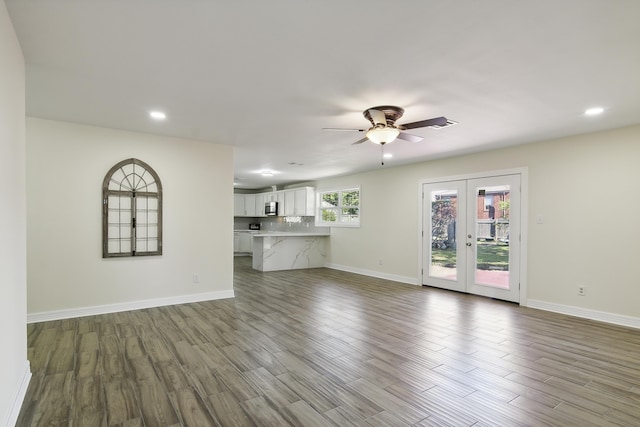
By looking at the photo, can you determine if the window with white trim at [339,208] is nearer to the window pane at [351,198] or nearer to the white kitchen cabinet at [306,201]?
the window pane at [351,198]

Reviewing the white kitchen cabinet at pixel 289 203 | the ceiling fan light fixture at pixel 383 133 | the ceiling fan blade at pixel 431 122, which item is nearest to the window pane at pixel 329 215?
the white kitchen cabinet at pixel 289 203

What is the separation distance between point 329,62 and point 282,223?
8.89m

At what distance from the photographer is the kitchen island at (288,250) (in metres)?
8.05

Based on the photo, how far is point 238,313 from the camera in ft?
14.8

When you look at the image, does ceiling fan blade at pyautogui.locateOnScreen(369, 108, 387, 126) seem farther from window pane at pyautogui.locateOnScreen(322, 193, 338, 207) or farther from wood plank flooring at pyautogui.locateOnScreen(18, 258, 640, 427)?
window pane at pyautogui.locateOnScreen(322, 193, 338, 207)

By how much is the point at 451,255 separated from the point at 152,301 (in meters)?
5.09

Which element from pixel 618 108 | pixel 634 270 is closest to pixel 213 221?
pixel 618 108

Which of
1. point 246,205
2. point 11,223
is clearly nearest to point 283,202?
point 246,205

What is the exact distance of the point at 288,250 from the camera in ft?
27.5

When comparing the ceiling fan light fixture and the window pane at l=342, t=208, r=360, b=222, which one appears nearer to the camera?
the ceiling fan light fixture

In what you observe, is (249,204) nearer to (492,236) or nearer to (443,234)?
(443,234)

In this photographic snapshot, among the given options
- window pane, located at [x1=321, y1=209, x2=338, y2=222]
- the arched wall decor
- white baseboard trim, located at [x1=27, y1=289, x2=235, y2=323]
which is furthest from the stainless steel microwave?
the arched wall decor

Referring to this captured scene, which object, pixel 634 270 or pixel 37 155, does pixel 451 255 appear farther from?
pixel 37 155

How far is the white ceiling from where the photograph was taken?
193 cm
